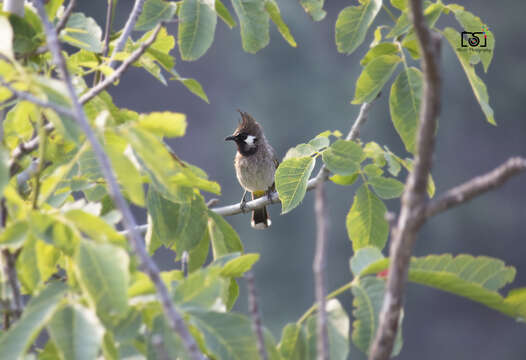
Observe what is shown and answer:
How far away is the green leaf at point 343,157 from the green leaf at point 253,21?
0.24m

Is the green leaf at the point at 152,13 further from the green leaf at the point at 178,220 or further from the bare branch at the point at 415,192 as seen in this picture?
the bare branch at the point at 415,192

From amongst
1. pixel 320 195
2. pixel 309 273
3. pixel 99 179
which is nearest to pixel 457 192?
pixel 320 195

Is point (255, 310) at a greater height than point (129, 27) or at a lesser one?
lesser

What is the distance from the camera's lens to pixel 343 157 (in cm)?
132

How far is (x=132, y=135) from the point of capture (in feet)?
2.62

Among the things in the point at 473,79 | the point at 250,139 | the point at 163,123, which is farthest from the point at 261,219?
the point at 163,123

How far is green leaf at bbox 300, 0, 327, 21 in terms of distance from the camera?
1423 mm

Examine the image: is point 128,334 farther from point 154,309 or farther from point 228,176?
point 228,176

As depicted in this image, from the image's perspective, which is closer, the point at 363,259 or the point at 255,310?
the point at 255,310

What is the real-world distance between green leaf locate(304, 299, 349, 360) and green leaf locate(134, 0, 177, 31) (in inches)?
24.6

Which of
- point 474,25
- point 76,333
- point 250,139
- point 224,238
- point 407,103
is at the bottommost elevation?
point 250,139

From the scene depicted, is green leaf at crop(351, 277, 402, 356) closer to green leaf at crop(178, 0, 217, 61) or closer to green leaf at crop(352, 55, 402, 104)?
green leaf at crop(352, 55, 402, 104)

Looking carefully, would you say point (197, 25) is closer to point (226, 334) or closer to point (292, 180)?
point (292, 180)

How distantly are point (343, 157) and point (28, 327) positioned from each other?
2.40 ft
